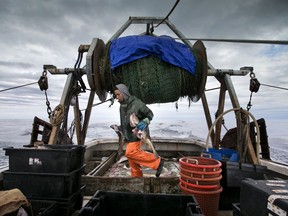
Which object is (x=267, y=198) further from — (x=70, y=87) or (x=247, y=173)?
(x=70, y=87)

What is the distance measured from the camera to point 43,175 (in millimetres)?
2586

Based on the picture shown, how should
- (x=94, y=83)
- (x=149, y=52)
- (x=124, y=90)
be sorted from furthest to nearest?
(x=94, y=83)
(x=149, y=52)
(x=124, y=90)

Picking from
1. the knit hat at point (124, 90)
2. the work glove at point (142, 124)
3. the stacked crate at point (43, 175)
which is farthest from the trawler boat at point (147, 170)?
the work glove at point (142, 124)

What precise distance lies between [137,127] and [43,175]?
1767 millimetres

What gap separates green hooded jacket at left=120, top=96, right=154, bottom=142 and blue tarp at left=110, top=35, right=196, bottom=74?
0.75m

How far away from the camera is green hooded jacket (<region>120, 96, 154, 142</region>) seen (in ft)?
13.3

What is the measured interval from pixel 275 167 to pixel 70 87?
4.28m

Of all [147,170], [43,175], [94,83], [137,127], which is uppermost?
[94,83]

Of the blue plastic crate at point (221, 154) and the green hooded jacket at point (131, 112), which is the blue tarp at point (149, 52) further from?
the blue plastic crate at point (221, 154)

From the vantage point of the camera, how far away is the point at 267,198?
5.08 ft

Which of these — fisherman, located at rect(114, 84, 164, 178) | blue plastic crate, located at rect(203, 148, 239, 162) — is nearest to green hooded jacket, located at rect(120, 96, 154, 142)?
fisherman, located at rect(114, 84, 164, 178)

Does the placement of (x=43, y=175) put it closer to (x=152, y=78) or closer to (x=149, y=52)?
(x=152, y=78)

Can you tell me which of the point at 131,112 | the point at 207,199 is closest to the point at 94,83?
the point at 131,112

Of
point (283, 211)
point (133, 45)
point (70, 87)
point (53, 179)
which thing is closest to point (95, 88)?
point (70, 87)
